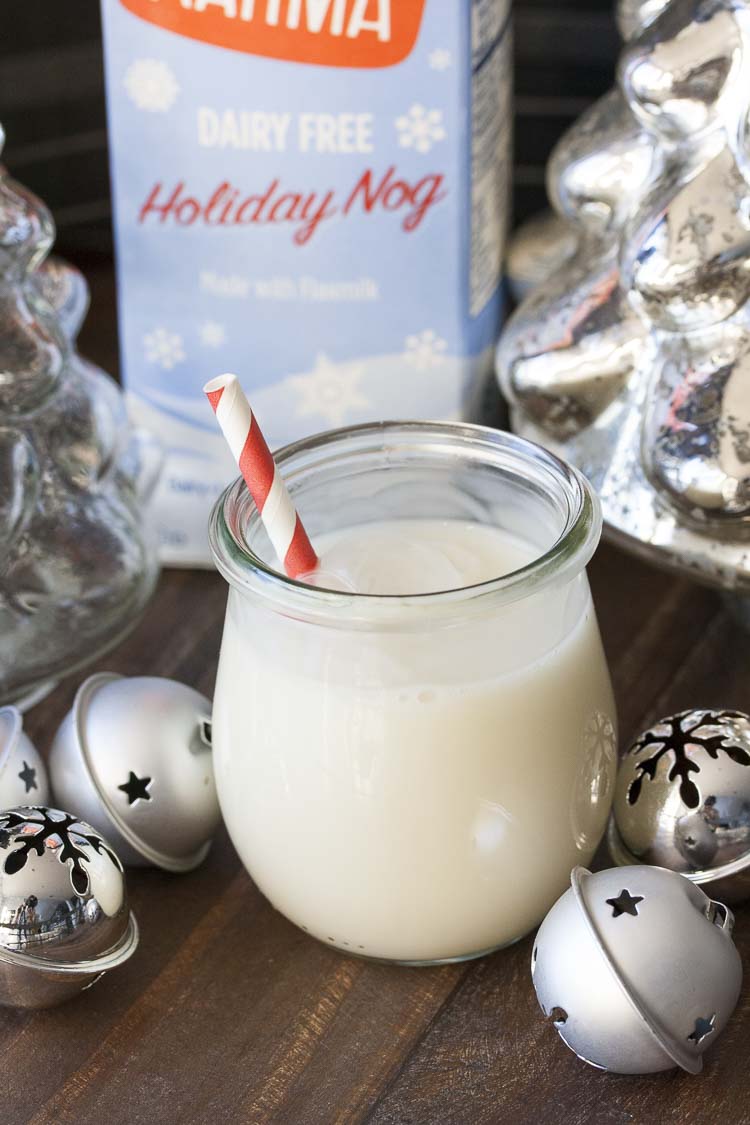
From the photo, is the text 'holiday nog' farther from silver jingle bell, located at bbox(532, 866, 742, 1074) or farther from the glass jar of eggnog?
silver jingle bell, located at bbox(532, 866, 742, 1074)

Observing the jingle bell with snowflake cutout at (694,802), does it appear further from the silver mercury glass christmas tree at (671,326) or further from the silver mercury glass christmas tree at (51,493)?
the silver mercury glass christmas tree at (51,493)

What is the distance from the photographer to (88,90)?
112 centimetres

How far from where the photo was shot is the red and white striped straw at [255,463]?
0.54 meters

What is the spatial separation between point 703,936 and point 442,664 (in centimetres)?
13

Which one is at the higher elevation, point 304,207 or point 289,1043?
point 304,207

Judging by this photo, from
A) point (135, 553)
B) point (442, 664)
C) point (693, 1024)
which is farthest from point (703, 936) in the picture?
point (135, 553)

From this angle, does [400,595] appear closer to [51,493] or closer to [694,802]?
[694,802]

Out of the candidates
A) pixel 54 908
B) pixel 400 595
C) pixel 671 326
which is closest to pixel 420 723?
pixel 400 595

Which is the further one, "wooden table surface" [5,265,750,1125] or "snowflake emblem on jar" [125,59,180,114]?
"snowflake emblem on jar" [125,59,180,114]

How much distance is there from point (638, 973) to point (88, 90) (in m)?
0.86

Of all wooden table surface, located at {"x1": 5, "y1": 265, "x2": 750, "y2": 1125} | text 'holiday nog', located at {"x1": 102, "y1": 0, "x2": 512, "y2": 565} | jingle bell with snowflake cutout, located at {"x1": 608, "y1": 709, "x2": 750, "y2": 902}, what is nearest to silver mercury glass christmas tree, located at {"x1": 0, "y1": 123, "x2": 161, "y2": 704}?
text 'holiday nog', located at {"x1": 102, "y1": 0, "x2": 512, "y2": 565}

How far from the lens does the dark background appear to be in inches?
42.6

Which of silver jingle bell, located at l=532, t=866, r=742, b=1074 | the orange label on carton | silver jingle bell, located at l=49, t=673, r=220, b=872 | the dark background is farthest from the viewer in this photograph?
the dark background

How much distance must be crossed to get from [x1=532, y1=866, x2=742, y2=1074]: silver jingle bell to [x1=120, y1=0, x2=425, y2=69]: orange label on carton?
1.43 feet
